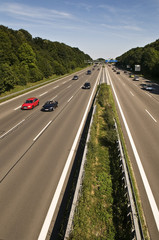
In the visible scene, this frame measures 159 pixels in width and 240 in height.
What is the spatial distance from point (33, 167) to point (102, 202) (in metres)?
5.67

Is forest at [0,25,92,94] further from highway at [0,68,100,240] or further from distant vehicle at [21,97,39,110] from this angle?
highway at [0,68,100,240]

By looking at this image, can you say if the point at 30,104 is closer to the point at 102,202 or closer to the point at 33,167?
the point at 33,167

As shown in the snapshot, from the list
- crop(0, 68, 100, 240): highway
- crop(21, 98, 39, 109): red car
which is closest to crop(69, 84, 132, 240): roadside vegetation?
crop(0, 68, 100, 240): highway

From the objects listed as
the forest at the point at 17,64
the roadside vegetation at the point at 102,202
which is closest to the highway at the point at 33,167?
the roadside vegetation at the point at 102,202

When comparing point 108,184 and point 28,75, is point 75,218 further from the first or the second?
point 28,75

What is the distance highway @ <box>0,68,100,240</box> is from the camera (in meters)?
6.94

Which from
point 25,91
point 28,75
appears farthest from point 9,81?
point 28,75

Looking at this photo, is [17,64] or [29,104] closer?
[29,104]

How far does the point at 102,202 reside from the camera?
767 centimetres

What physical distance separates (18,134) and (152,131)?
1523 centimetres

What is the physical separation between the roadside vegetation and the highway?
1607 mm

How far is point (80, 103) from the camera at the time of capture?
2667 centimetres

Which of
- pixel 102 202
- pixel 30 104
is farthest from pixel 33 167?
pixel 30 104

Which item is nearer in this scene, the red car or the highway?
the highway
